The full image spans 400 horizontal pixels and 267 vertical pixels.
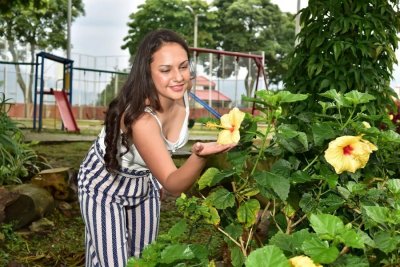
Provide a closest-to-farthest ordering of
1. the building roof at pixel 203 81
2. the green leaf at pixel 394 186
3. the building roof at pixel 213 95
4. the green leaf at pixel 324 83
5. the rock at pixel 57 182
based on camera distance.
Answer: the green leaf at pixel 394 186 < the green leaf at pixel 324 83 < the rock at pixel 57 182 < the building roof at pixel 213 95 < the building roof at pixel 203 81

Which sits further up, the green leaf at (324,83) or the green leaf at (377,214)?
the green leaf at (324,83)

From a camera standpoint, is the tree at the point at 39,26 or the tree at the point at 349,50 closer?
the tree at the point at 349,50

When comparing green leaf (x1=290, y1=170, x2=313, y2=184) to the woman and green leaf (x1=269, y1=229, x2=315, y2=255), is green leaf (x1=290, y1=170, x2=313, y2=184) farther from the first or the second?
the woman

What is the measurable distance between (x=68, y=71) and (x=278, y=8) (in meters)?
20.6

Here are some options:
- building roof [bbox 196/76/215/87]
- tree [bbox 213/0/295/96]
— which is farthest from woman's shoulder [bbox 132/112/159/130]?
tree [bbox 213/0/295/96]

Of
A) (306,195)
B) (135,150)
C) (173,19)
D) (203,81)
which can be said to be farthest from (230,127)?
(173,19)

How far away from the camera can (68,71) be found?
1373 centimetres

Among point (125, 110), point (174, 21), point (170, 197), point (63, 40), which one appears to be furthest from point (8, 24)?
point (125, 110)

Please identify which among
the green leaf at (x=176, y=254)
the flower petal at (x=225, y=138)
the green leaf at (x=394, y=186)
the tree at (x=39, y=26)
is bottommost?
the green leaf at (x=176, y=254)

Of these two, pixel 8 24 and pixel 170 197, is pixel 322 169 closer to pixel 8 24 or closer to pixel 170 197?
pixel 170 197

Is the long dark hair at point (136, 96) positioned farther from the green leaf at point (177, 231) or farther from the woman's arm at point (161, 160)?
the green leaf at point (177, 231)

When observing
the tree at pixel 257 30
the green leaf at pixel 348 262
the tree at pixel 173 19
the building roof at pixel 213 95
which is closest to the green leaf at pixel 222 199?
the green leaf at pixel 348 262

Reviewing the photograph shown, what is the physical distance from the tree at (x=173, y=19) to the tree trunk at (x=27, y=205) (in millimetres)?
25248

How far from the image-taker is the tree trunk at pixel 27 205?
3982mm
